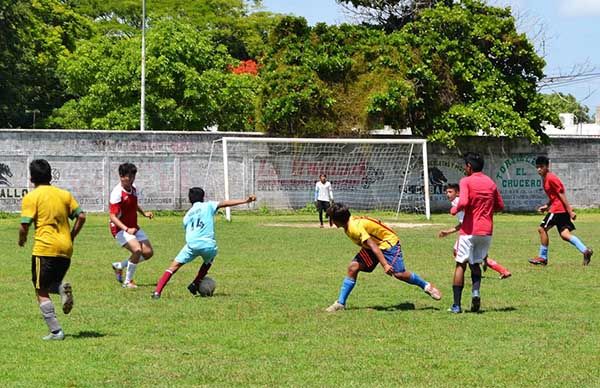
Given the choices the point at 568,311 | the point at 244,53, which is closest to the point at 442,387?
the point at 568,311

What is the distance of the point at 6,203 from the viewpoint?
114ft

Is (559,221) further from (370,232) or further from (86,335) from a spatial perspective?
(86,335)

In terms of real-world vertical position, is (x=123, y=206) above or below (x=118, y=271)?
above

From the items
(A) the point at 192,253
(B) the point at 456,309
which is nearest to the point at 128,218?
(A) the point at 192,253

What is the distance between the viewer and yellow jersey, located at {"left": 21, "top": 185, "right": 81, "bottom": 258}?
977 cm

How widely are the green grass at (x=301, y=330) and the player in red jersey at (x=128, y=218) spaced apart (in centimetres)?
44

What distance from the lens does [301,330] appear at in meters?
10.6

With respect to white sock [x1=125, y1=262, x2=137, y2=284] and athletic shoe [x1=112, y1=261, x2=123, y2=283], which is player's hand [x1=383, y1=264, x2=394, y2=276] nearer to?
white sock [x1=125, y1=262, x2=137, y2=284]

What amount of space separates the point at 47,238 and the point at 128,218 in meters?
4.67

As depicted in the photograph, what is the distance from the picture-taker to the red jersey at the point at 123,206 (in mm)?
14180

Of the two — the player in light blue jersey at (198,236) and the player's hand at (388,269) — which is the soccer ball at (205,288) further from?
the player's hand at (388,269)

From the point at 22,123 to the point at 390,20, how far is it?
810 inches

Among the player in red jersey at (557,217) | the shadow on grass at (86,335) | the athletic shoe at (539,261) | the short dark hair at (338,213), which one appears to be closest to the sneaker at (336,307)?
the short dark hair at (338,213)

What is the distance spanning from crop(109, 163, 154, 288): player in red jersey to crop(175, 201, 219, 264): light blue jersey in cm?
100
